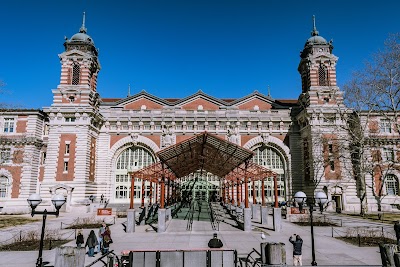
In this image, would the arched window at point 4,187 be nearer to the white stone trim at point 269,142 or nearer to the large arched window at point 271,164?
the white stone trim at point 269,142

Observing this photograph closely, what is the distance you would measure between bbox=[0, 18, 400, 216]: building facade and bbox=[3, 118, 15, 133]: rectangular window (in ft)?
0.47

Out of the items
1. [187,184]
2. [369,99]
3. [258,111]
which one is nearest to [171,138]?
[187,184]

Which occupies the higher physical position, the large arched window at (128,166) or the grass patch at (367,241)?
the large arched window at (128,166)

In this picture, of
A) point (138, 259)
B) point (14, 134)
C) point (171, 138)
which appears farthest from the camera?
point (171, 138)

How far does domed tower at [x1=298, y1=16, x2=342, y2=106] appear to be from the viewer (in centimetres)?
4571

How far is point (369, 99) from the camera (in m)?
29.5

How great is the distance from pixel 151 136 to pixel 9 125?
66.4 ft

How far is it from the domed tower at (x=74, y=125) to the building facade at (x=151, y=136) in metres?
0.14

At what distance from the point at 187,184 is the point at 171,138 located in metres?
11.2

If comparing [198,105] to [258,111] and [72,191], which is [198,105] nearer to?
[258,111]

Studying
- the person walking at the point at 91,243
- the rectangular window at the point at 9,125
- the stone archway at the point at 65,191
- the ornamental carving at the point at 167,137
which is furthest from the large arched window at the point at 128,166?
the person walking at the point at 91,243

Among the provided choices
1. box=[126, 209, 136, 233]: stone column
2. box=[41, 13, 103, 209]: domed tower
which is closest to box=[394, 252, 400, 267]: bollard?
box=[126, 209, 136, 233]: stone column

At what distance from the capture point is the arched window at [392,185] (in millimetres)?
43250

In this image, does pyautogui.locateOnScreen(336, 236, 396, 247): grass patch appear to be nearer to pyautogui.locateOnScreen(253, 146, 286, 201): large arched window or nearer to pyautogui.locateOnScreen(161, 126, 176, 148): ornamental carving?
pyautogui.locateOnScreen(253, 146, 286, 201): large arched window
